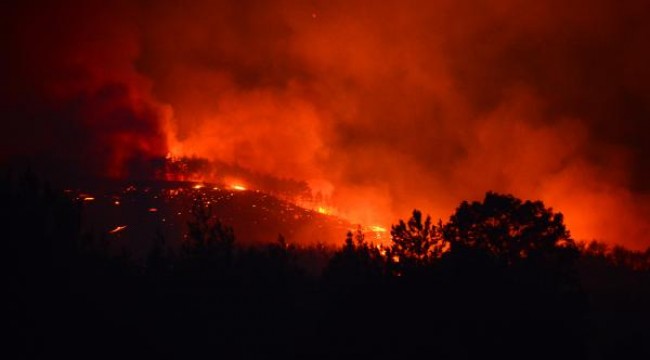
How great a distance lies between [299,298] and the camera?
3073 cm

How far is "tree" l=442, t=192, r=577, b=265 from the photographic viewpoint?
30156 mm

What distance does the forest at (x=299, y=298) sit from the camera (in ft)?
71.3

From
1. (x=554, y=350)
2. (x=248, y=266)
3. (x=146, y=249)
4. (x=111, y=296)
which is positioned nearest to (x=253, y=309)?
(x=248, y=266)

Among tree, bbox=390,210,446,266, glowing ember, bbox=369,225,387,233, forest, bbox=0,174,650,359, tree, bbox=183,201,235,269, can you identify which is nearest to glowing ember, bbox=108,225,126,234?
glowing ember, bbox=369,225,387,233

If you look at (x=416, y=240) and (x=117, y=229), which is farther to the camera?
(x=117, y=229)

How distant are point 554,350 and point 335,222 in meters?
149

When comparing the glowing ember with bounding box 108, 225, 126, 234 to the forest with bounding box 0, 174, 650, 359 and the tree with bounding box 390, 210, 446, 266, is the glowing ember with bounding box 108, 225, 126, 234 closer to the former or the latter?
the forest with bounding box 0, 174, 650, 359

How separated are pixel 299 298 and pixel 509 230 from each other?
14.2 metres

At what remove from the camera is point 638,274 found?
9412cm

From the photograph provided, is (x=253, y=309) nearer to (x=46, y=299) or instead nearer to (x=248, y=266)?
(x=248, y=266)

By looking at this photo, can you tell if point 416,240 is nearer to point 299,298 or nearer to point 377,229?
point 299,298

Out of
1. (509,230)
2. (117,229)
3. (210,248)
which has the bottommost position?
(210,248)

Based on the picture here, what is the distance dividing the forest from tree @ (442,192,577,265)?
69 millimetres

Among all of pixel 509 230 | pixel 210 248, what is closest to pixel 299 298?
pixel 210 248
